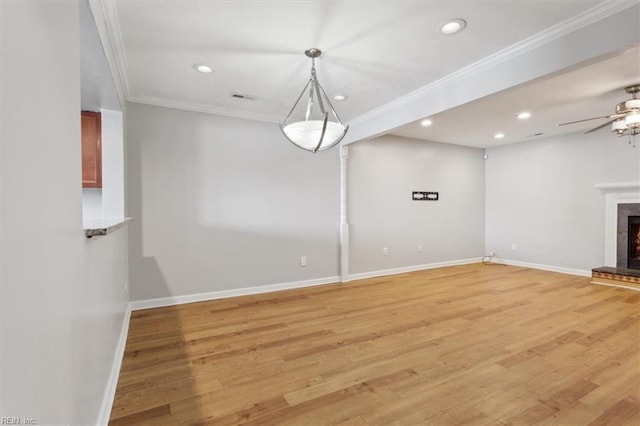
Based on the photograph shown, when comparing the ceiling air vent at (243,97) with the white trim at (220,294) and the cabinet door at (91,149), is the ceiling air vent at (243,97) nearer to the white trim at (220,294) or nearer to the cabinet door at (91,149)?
Answer: the cabinet door at (91,149)

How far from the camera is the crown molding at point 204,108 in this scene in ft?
11.7

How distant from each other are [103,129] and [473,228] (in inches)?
266

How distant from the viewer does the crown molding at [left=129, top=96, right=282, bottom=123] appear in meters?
3.57

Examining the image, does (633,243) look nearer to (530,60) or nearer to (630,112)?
(630,112)

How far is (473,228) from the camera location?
6598mm

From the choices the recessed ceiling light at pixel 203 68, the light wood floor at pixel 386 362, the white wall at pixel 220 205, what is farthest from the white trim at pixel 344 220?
the recessed ceiling light at pixel 203 68

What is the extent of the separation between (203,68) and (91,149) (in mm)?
1456

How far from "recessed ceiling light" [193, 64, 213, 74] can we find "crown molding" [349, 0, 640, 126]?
84.3 inches

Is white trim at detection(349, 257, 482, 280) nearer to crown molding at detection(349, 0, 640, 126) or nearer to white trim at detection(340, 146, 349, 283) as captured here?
white trim at detection(340, 146, 349, 283)

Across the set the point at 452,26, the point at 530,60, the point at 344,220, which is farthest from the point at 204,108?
the point at 530,60

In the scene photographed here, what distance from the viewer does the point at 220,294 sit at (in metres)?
4.00

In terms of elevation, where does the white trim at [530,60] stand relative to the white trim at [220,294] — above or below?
above

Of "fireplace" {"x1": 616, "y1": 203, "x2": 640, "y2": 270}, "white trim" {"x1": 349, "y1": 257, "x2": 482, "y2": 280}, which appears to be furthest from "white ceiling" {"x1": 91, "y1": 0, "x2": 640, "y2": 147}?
"white trim" {"x1": 349, "y1": 257, "x2": 482, "y2": 280}

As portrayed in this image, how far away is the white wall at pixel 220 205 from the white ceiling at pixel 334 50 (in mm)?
412
